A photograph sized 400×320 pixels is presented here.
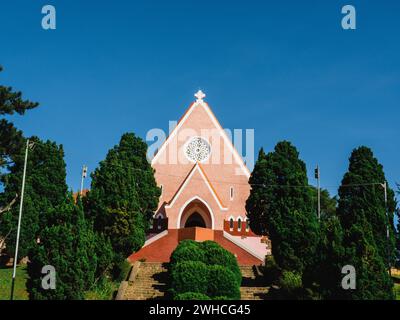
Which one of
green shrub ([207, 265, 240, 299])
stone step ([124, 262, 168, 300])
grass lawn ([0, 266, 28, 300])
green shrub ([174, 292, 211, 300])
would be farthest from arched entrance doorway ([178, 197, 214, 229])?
green shrub ([174, 292, 211, 300])

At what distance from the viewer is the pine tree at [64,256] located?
857 inches

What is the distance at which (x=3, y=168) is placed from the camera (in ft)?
105

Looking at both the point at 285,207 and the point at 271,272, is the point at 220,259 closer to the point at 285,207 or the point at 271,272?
the point at 271,272

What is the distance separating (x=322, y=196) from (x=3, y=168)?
39508 millimetres

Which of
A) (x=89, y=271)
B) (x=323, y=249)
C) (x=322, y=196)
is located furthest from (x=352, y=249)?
(x=322, y=196)

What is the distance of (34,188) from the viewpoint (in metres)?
35.7

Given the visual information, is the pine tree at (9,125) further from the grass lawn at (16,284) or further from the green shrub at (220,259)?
the green shrub at (220,259)

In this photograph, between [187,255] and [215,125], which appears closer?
[187,255]

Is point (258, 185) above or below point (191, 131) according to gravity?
below

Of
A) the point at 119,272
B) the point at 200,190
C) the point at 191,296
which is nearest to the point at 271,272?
the point at 119,272

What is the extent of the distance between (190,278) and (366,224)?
8.14m

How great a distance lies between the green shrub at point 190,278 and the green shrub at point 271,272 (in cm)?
605
